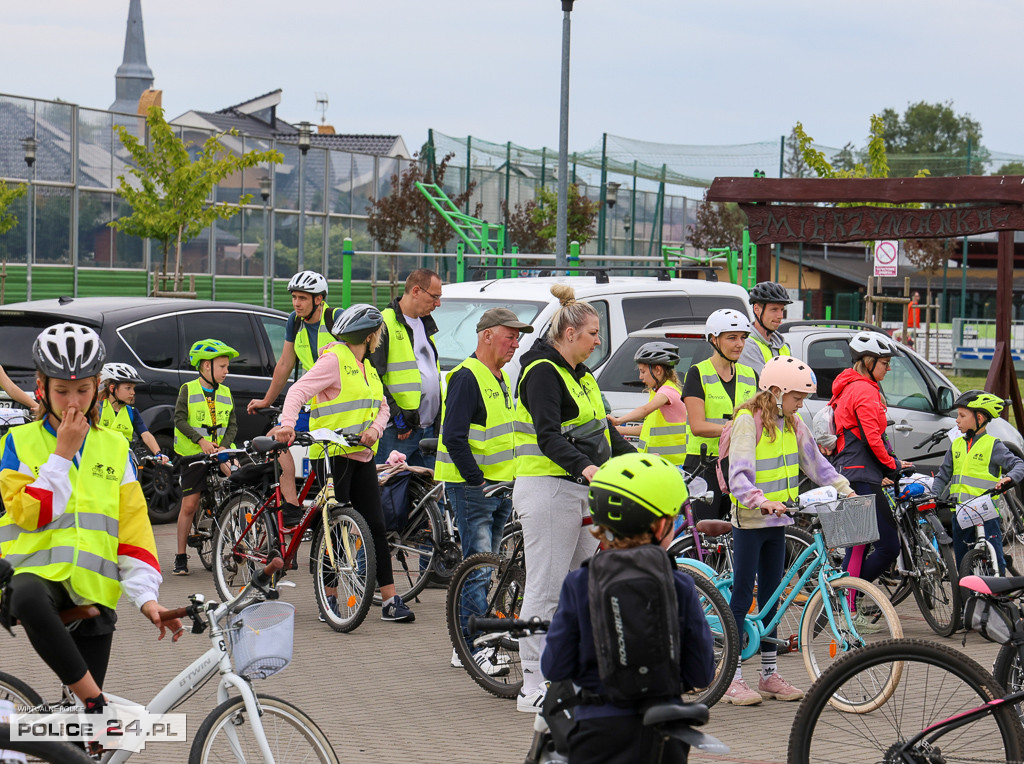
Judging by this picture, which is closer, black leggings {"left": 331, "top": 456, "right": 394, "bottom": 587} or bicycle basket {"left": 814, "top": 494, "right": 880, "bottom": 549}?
bicycle basket {"left": 814, "top": 494, "right": 880, "bottom": 549}

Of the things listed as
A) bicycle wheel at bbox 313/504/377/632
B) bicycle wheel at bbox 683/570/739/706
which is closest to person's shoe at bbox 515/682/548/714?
bicycle wheel at bbox 683/570/739/706

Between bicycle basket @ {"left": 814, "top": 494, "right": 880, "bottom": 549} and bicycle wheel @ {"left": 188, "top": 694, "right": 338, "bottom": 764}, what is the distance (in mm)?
3136

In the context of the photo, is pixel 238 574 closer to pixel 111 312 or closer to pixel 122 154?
pixel 111 312

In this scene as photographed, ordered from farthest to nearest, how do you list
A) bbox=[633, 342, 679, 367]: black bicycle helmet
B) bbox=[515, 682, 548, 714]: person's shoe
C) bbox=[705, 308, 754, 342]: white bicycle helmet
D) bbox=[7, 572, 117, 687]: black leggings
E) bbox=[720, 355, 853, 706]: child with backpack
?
bbox=[633, 342, 679, 367]: black bicycle helmet < bbox=[705, 308, 754, 342]: white bicycle helmet < bbox=[720, 355, 853, 706]: child with backpack < bbox=[515, 682, 548, 714]: person's shoe < bbox=[7, 572, 117, 687]: black leggings

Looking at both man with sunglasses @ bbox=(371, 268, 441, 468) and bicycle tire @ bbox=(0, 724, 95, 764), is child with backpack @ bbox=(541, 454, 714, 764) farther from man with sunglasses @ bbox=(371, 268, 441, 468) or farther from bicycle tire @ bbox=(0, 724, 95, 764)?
man with sunglasses @ bbox=(371, 268, 441, 468)

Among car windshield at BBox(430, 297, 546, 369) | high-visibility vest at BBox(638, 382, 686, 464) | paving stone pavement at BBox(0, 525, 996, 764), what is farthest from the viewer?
car windshield at BBox(430, 297, 546, 369)

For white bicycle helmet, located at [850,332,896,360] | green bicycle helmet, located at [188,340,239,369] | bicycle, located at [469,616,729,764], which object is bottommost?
bicycle, located at [469,616,729,764]

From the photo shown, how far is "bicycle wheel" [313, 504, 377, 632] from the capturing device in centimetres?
801

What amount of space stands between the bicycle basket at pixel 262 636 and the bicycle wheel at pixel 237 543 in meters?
4.95

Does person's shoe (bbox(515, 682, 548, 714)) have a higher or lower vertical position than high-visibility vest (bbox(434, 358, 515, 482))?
lower

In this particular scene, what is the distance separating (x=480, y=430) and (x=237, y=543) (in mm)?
2259

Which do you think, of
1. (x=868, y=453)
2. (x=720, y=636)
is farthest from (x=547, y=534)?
(x=868, y=453)

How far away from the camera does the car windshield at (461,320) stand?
448 inches

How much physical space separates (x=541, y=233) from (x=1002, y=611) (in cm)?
3265
